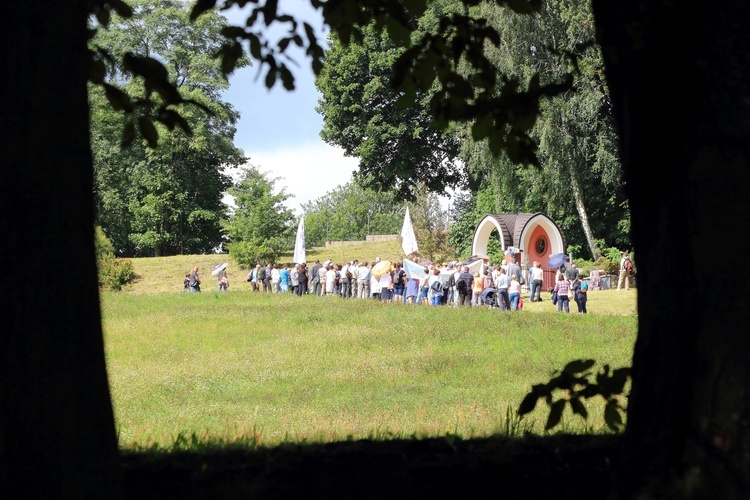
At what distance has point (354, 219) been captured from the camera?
3770 inches

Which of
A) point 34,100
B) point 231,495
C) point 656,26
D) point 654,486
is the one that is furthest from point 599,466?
point 34,100

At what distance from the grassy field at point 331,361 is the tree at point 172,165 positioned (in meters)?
32.2

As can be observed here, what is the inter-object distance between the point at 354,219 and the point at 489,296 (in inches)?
2623

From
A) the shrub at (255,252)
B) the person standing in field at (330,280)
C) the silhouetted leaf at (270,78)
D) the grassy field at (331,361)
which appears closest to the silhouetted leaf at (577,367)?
the silhouetted leaf at (270,78)

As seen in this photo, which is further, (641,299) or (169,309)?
(169,309)

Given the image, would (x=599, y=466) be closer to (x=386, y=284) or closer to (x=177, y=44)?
(x=386, y=284)

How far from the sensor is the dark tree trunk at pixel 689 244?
296cm

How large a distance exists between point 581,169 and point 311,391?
30093 millimetres

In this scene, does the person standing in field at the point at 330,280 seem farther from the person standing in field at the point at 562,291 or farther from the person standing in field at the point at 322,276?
the person standing in field at the point at 562,291

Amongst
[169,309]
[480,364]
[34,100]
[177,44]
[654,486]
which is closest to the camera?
[34,100]

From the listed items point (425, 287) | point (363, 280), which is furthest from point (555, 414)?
point (363, 280)

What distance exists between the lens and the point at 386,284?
32.7m

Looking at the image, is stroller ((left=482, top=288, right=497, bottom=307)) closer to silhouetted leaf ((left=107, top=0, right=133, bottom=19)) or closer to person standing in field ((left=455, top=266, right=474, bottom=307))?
person standing in field ((left=455, top=266, right=474, bottom=307))

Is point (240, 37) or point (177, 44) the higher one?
point (177, 44)
